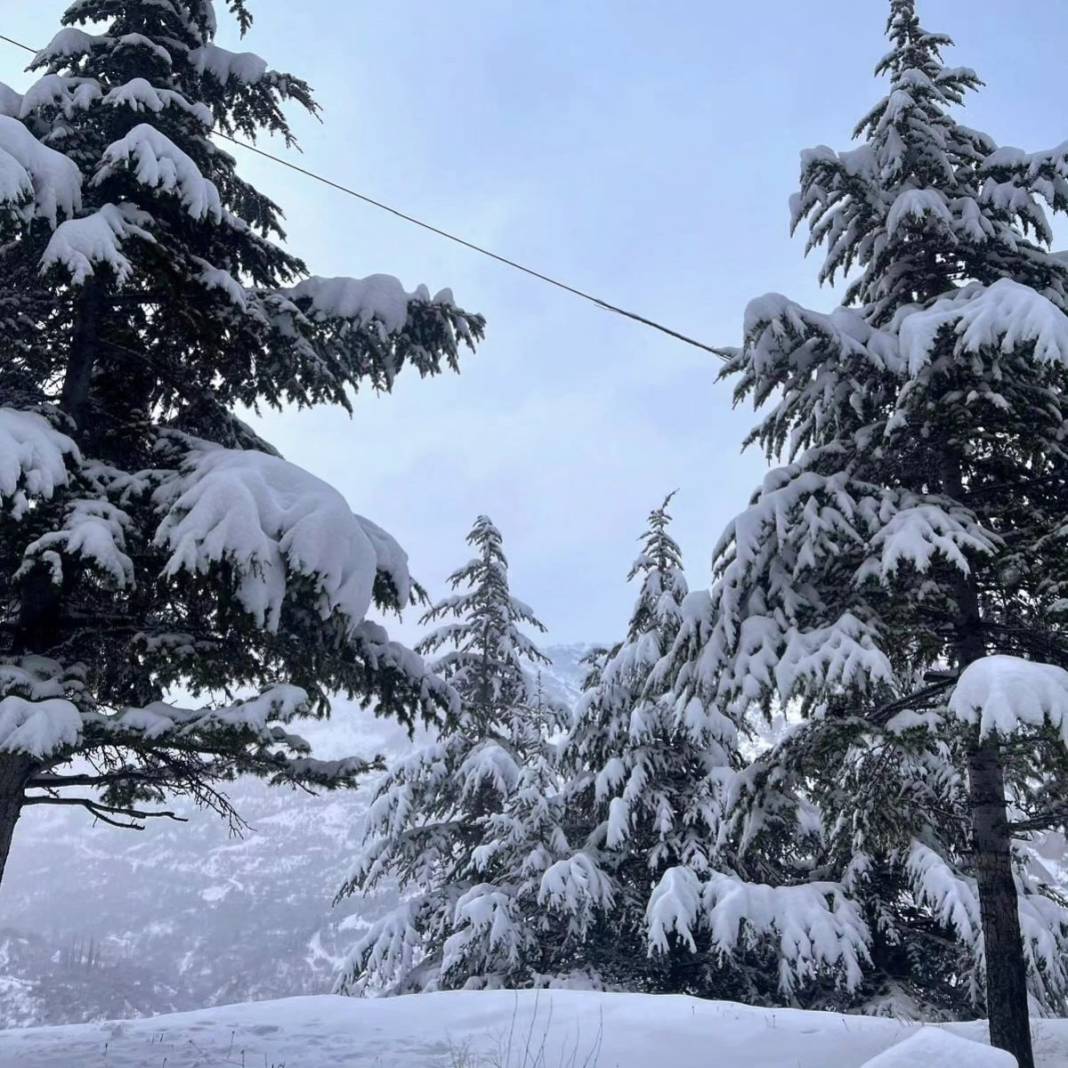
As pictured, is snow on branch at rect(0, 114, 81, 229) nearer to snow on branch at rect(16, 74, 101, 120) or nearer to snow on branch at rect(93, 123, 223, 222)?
snow on branch at rect(93, 123, 223, 222)

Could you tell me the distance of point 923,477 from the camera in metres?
8.96

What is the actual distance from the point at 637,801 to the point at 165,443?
37.3 feet

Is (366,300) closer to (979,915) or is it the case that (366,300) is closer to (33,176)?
(33,176)

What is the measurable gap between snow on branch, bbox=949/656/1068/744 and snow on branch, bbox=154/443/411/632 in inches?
165

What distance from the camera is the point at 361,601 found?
595cm

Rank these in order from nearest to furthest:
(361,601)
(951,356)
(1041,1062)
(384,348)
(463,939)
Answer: (361,601), (1041,1062), (951,356), (384,348), (463,939)

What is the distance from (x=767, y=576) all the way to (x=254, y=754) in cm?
474

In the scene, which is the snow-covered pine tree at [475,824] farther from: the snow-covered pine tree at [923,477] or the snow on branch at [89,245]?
the snow on branch at [89,245]

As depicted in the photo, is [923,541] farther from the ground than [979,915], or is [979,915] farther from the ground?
[923,541]

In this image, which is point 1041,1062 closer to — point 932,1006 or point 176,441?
point 932,1006

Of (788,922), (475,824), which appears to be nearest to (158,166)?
(788,922)

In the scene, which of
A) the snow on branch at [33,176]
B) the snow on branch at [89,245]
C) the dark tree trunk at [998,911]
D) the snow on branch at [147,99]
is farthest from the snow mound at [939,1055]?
the snow on branch at [147,99]

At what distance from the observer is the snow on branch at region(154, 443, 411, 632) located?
5.55 meters

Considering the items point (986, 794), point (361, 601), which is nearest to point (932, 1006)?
point (986, 794)
